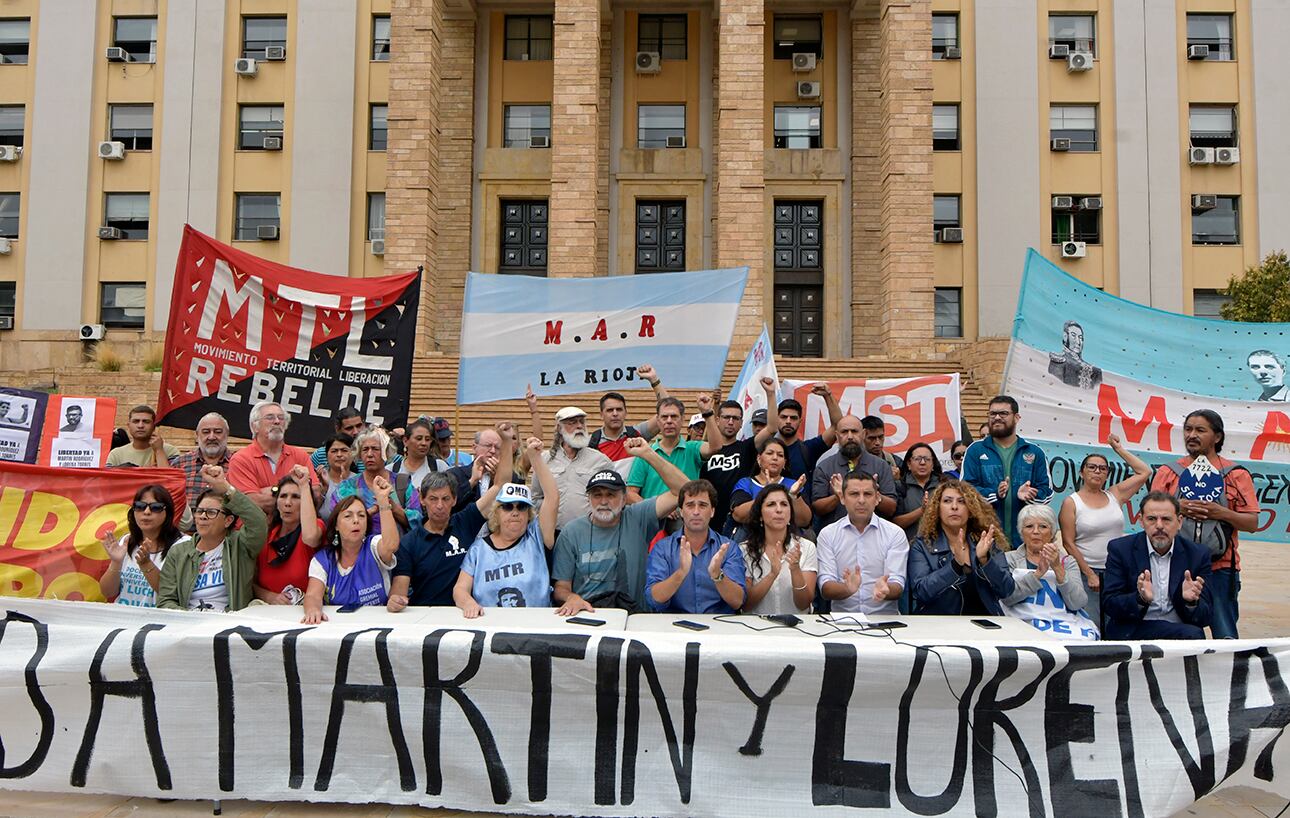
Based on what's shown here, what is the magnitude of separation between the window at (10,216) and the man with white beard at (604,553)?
32791 mm

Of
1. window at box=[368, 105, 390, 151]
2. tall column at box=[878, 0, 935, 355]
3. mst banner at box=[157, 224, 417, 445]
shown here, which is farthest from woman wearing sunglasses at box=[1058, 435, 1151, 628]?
window at box=[368, 105, 390, 151]

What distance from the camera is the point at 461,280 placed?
28.2 m

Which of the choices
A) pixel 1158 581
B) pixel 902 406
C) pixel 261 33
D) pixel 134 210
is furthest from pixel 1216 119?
pixel 134 210

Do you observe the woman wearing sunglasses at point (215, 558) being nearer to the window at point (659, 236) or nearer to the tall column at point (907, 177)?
the tall column at point (907, 177)

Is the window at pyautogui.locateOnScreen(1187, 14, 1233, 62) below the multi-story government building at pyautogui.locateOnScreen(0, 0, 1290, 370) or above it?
above

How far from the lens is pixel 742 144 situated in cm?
2441

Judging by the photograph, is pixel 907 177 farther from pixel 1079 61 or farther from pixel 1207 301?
pixel 1207 301

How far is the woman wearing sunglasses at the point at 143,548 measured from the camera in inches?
212

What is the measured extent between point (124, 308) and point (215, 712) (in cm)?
2990

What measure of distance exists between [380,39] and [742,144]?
507 inches

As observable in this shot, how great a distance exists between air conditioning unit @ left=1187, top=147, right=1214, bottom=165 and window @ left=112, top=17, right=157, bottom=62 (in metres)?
32.6

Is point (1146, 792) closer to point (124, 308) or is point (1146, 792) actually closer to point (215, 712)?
point (215, 712)

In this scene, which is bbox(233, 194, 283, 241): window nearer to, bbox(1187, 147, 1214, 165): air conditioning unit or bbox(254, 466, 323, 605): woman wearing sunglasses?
bbox(254, 466, 323, 605): woman wearing sunglasses

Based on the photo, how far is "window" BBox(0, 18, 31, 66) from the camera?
30734mm
